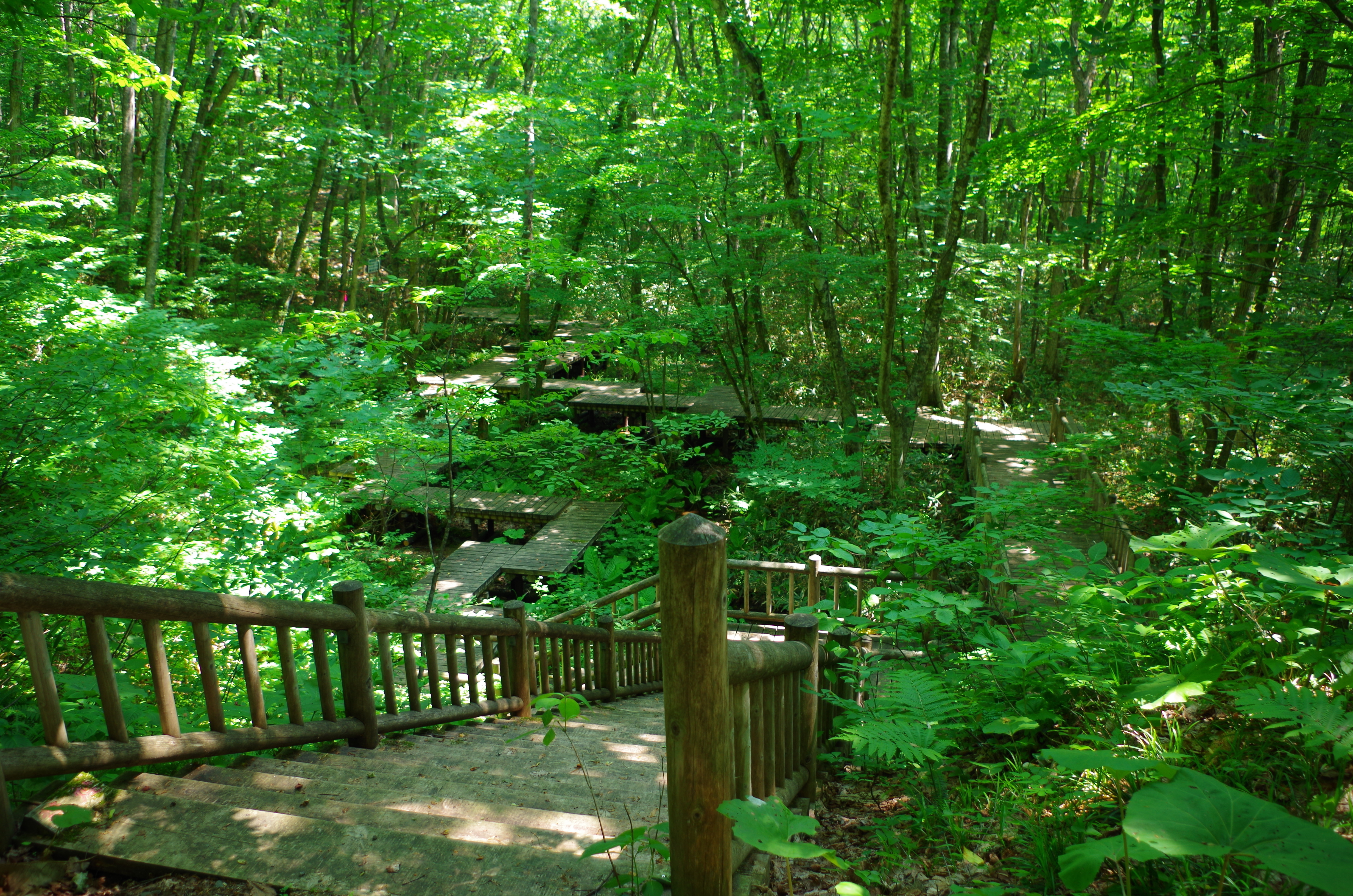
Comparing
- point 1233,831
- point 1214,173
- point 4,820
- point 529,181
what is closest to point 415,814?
point 4,820

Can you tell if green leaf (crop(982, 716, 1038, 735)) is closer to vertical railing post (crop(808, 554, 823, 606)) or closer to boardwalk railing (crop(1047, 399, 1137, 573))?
boardwalk railing (crop(1047, 399, 1137, 573))

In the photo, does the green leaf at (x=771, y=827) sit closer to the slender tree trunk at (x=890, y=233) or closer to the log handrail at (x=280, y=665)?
the log handrail at (x=280, y=665)

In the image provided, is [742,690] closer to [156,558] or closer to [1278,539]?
[1278,539]

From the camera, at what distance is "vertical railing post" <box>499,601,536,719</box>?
463cm

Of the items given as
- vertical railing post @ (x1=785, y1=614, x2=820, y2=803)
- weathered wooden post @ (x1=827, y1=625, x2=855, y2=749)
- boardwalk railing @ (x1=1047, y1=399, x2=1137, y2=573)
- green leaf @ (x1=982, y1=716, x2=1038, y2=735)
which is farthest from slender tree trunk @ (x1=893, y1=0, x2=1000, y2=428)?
green leaf @ (x1=982, y1=716, x2=1038, y2=735)

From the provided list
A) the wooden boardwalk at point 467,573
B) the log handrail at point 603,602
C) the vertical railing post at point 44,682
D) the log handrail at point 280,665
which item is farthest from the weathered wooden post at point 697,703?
the wooden boardwalk at point 467,573

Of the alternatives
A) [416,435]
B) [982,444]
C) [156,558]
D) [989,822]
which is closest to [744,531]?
[982,444]

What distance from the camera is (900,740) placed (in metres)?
2.52

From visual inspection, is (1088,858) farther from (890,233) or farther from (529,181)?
(529,181)

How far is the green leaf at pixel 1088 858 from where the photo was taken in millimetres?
1406

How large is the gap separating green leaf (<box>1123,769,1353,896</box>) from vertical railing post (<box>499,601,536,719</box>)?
149 inches

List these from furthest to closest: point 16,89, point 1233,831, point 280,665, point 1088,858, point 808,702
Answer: point 16,89
point 280,665
point 808,702
point 1088,858
point 1233,831

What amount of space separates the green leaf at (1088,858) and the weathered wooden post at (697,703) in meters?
0.78

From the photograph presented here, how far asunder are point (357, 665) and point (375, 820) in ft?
3.49
